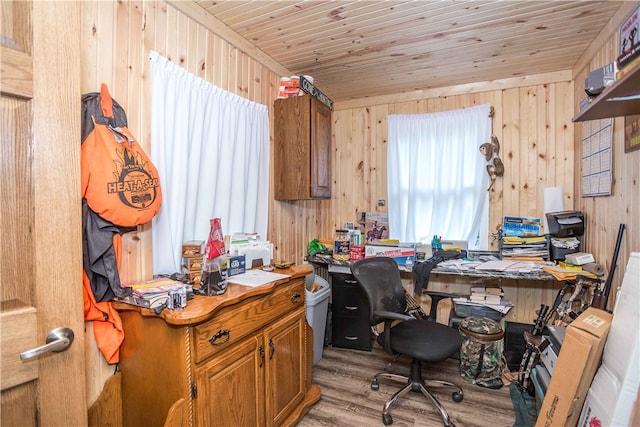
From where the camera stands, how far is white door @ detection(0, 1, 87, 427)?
2.62 ft

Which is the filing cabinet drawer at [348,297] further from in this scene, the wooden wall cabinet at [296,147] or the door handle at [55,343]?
the door handle at [55,343]

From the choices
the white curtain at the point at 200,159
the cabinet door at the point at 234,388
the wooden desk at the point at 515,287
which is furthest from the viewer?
the wooden desk at the point at 515,287

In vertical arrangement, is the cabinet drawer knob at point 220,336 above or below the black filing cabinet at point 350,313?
above

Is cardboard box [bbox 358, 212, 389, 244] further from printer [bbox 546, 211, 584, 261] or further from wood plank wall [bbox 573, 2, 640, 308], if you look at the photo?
wood plank wall [bbox 573, 2, 640, 308]

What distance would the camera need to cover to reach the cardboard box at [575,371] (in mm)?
1238

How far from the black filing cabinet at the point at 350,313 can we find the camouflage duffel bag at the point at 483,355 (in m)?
0.87

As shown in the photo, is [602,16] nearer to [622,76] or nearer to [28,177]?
[622,76]

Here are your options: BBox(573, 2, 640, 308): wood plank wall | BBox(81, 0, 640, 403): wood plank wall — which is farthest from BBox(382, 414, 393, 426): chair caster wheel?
BBox(573, 2, 640, 308): wood plank wall

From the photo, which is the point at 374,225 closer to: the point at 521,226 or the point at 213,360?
the point at 521,226

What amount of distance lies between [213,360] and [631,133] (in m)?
2.59

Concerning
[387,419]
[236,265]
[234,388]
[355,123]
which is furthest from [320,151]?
[387,419]

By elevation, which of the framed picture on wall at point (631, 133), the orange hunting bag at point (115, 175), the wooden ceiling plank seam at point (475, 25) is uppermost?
the wooden ceiling plank seam at point (475, 25)

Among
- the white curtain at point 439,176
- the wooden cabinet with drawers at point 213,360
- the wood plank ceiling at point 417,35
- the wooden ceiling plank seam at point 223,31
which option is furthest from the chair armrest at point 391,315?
the wooden ceiling plank seam at point 223,31

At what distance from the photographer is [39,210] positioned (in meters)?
0.85
